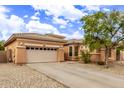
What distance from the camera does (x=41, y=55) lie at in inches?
984

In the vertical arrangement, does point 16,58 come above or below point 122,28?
below

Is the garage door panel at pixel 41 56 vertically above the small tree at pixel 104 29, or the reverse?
the small tree at pixel 104 29

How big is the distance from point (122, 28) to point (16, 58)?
11.8 meters

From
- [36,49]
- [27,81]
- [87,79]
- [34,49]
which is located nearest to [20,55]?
[34,49]

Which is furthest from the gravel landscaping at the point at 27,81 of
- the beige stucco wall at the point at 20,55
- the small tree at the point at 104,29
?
the small tree at the point at 104,29

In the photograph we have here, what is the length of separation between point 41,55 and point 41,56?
0.12 metres

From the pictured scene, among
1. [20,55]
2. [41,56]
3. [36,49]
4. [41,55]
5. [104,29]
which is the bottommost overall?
[41,56]

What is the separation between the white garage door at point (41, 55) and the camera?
2387 cm

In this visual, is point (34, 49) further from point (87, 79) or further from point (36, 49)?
point (87, 79)

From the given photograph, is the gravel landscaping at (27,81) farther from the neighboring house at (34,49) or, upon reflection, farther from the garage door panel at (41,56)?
the garage door panel at (41,56)

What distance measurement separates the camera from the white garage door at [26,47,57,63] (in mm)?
23873
